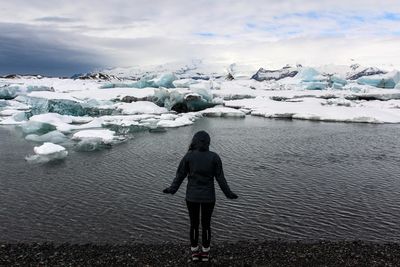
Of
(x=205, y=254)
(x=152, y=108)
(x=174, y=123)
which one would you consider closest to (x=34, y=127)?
(x=174, y=123)

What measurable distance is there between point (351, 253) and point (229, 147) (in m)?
18.4

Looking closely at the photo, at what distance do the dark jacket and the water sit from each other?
429cm

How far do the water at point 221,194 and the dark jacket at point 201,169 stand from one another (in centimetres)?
429

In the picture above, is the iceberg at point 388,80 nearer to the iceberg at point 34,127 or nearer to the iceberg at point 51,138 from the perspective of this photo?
the iceberg at point 34,127

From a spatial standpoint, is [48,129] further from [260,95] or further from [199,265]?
[260,95]

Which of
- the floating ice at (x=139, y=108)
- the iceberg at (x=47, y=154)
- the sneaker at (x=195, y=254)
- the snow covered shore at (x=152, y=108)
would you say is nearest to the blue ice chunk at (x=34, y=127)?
the snow covered shore at (x=152, y=108)

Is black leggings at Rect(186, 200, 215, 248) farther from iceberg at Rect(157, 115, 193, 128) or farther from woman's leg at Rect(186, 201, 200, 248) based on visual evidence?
iceberg at Rect(157, 115, 193, 128)

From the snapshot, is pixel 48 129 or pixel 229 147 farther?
pixel 48 129

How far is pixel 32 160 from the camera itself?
22.9 m

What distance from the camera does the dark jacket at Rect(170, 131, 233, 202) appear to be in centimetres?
763

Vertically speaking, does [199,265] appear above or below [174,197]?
above

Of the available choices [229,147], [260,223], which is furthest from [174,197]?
[229,147]

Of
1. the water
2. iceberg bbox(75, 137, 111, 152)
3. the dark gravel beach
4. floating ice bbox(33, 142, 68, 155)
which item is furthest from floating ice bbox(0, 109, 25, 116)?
the dark gravel beach

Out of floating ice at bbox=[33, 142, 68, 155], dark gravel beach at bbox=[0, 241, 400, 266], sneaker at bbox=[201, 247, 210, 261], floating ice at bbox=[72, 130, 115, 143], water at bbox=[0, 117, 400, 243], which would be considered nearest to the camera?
sneaker at bbox=[201, 247, 210, 261]
